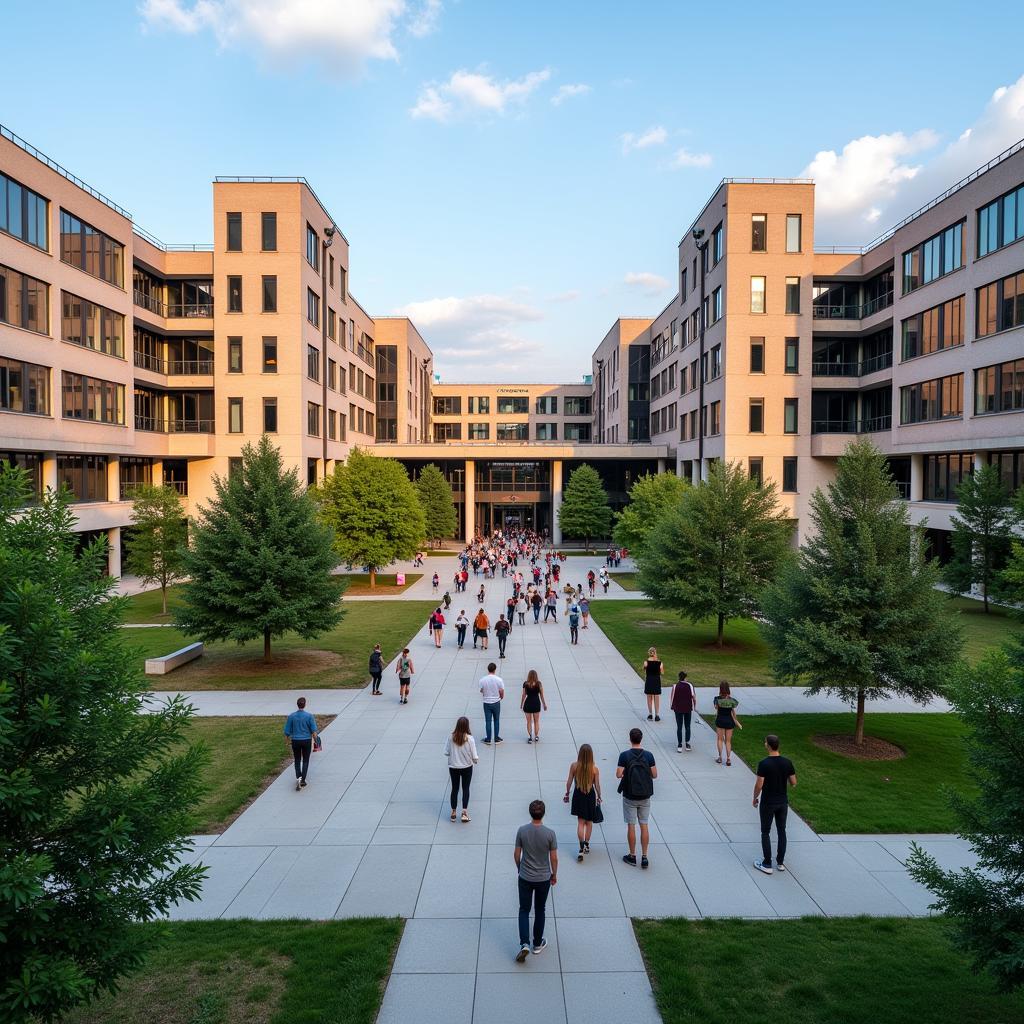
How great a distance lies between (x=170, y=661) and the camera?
2242cm

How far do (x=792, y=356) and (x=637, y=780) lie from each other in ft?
141

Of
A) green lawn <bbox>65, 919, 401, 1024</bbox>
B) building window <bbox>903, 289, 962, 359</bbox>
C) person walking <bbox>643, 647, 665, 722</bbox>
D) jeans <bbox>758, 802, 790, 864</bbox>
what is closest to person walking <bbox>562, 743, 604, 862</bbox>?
jeans <bbox>758, 802, 790, 864</bbox>

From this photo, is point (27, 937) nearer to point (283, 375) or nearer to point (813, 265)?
point (283, 375)

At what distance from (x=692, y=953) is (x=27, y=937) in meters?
6.37

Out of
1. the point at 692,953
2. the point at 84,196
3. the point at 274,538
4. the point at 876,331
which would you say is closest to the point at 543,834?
the point at 692,953

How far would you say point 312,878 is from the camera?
33.3 ft

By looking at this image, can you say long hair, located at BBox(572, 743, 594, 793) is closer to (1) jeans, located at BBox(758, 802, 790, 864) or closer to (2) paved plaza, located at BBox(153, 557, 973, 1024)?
(2) paved plaza, located at BBox(153, 557, 973, 1024)

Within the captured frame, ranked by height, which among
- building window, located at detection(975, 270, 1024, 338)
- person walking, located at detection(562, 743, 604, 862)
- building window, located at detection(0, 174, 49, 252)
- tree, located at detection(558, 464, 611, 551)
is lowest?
person walking, located at detection(562, 743, 604, 862)

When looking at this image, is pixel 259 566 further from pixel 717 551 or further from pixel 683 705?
pixel 717 551

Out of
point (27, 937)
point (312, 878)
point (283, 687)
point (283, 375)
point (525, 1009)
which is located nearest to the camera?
point (27, 937)

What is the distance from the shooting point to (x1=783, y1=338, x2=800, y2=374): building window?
47750 mm

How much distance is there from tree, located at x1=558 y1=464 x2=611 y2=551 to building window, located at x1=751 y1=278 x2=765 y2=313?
1986 centimetres

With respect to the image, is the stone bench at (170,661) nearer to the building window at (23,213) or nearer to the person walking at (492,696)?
the person walking at (492,696)

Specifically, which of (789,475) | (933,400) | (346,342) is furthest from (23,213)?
(933,400)
